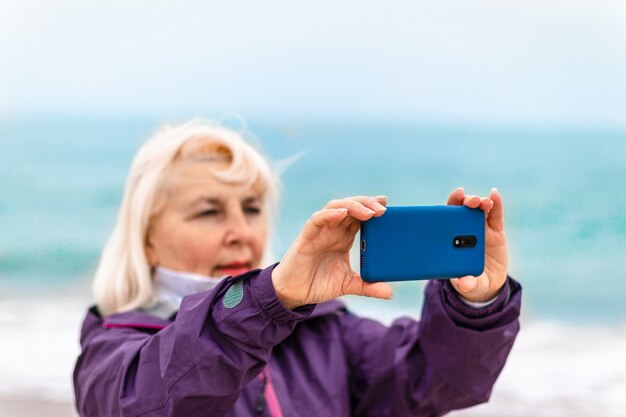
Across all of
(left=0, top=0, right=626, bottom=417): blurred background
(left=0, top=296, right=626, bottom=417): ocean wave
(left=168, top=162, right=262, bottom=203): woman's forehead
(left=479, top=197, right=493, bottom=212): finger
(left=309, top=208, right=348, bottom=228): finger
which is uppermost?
(left=309, top=208, right=348, bottom=228): finger

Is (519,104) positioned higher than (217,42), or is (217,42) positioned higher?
(217,42)

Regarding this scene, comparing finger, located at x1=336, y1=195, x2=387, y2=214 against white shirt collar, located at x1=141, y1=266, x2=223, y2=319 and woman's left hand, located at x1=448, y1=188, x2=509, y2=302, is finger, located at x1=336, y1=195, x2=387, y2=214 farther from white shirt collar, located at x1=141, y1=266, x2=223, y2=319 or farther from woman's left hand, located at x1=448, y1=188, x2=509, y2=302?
white shirt collar, located at x1=141, y1=266, x2=223, y2=319

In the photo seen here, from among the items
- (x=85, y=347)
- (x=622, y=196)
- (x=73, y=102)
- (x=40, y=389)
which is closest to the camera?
(x=85, y=347)

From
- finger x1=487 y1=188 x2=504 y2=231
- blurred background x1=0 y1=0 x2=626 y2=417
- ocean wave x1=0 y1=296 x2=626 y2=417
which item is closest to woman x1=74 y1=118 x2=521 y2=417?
finger x1=487 y1=188 x2=504 y2=231

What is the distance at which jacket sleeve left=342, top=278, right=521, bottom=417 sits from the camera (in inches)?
49.2

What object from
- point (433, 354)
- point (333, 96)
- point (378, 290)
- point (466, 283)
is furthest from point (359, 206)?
point (333, 96)

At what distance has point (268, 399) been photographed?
4.33ft

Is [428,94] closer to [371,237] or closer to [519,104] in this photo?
[519,104]

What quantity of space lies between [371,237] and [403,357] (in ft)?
1.46

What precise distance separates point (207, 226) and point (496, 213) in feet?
1.92

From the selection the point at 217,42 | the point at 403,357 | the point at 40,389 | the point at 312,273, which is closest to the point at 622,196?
the point at 217,42

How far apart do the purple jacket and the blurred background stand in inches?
185

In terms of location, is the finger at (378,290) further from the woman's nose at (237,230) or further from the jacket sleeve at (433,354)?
the woman's nose at (237,230)

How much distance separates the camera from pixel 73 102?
7.34m
